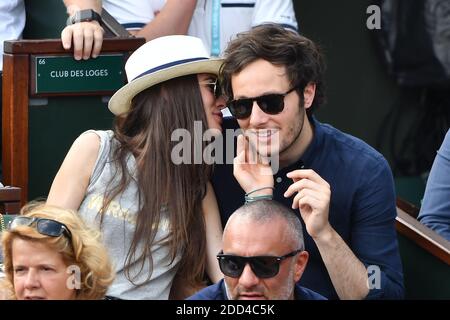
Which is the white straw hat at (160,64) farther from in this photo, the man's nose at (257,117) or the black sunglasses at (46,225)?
the black sunglasses at (46,225)

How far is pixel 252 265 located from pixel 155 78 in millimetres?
1104

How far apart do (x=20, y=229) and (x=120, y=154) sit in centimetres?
76

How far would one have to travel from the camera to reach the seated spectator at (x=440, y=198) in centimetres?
550

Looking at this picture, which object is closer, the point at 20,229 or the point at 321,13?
the point at 20,229

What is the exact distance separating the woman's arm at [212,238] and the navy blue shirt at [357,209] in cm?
25

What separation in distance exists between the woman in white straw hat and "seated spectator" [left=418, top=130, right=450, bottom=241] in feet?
3.22

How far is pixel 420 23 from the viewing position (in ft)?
25.0

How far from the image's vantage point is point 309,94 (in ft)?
16.4

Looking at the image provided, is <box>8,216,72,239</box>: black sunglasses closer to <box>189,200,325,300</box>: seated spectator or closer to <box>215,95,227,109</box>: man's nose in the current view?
<box>189,200,325,300</box>: seated spectator

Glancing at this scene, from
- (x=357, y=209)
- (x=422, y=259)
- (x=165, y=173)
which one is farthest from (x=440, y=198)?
(x=165, y=173)

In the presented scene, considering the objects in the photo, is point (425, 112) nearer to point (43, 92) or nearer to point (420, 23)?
point (420, 23)

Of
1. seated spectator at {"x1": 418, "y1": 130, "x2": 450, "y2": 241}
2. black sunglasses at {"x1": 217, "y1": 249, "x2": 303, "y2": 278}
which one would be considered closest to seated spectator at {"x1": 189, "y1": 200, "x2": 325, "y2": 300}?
black sunglasses at {"x1": 217, "y1": 249, "x2": 303, "y2": 278}
